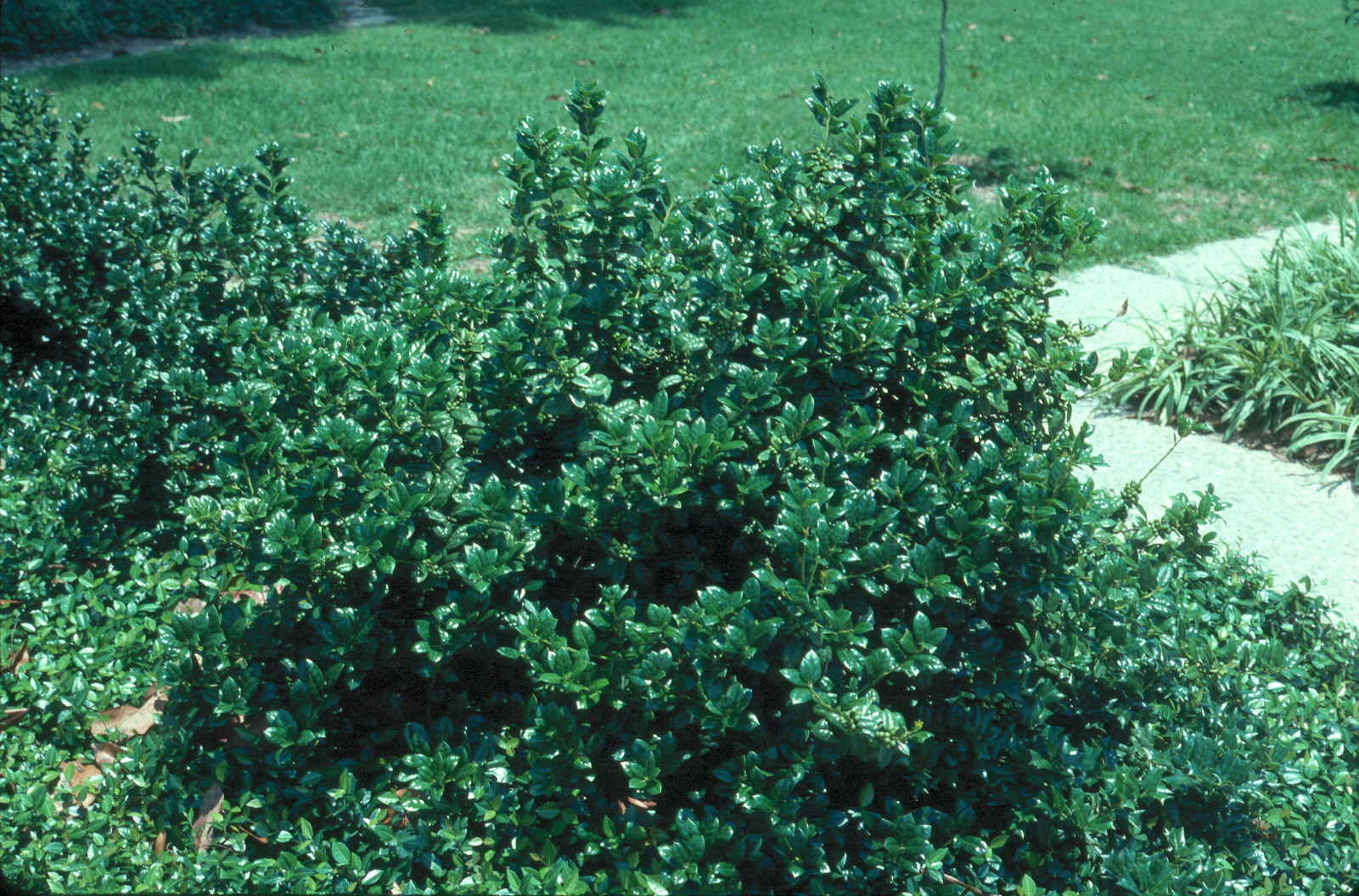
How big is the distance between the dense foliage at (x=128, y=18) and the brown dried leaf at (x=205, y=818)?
11.6m

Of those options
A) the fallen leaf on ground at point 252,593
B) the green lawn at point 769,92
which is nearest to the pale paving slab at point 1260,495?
the green lawn at point 769,92

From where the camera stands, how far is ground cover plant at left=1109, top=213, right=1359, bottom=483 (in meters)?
4.41

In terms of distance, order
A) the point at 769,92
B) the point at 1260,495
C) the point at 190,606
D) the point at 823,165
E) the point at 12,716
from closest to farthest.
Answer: the point at 823,165 < the point at 12,716 < the point at 190,606 < the point at 1260,495 < the point at 769,92

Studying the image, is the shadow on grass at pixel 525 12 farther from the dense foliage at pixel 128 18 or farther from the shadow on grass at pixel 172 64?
the shadow on grass at pixel 172 64

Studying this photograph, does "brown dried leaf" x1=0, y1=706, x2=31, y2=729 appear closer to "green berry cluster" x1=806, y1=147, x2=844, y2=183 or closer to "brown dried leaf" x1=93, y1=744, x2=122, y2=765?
"brown dried leaf" x1=93, y1=744, x2=122, y2=765

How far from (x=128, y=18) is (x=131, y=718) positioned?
1200 centimetres

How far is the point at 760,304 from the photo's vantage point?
2611 millimetres

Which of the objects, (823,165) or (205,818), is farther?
(823,165)

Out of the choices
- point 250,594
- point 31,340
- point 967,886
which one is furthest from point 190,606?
point 967,886

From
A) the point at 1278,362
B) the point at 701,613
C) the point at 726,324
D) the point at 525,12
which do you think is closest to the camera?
the point at 701,613

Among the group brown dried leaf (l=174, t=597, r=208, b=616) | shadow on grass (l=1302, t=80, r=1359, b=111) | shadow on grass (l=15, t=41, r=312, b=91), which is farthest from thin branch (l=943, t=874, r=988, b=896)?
shadow on grass (l=15, t=41, r=312, b=91)

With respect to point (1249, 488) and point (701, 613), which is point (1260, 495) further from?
point (701, 613)

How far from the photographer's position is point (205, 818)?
254 centimetres

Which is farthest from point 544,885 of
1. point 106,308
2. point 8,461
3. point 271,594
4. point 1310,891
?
point 106,308
